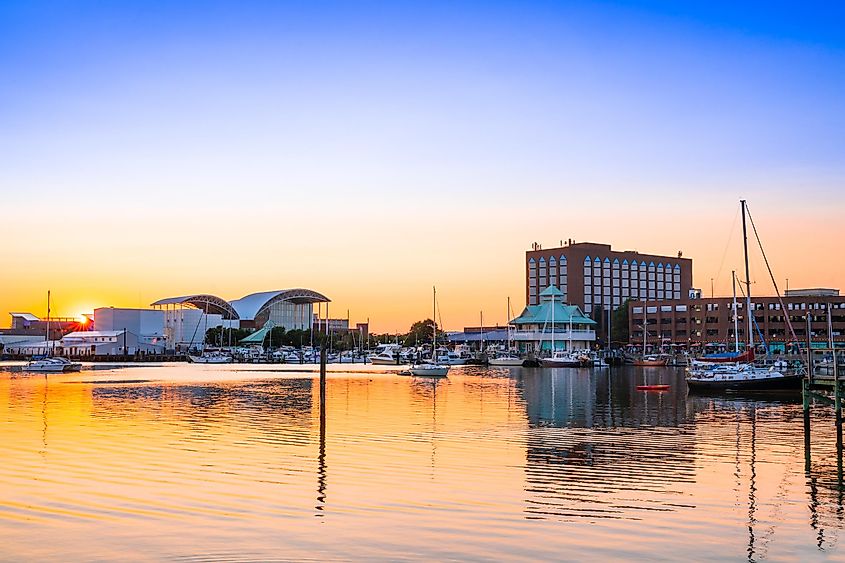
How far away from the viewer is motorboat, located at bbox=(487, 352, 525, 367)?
146 meters

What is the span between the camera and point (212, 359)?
533 feet

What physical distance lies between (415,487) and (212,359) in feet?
470

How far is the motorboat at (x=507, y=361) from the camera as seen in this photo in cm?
14600

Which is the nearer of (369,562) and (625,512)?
(369,562)

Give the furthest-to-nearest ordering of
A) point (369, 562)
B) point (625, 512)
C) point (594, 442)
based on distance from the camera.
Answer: point (594, 442) < point (625, 512) < point (369, 562)

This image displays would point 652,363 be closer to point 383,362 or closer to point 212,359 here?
point 383,362

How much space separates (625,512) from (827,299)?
171 meters

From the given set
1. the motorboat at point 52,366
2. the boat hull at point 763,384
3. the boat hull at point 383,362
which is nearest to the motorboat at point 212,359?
the boat hull at point 383,362

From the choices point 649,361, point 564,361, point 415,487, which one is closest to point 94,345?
point 564,361

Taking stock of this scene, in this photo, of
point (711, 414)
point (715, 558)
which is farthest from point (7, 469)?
point (711, 414)

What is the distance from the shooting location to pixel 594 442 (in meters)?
35.2

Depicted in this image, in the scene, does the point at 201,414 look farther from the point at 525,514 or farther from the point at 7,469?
the point at 525,514

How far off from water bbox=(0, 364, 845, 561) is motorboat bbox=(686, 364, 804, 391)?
16472mm

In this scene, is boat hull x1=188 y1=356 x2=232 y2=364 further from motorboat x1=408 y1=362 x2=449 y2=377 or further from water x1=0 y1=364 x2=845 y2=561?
water x1=0 y1=364 x2=845 y2=561
